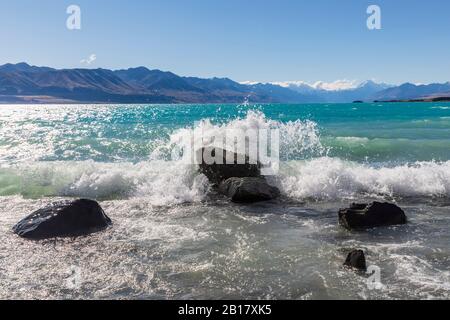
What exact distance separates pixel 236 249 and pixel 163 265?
1.95 m

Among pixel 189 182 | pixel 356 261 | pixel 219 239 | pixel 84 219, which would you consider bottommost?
pixel 219 239

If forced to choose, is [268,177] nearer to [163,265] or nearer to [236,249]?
[236,249]

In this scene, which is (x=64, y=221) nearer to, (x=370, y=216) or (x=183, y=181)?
(x=183, y=181)

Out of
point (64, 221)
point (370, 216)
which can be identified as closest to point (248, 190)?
point (370, 216)

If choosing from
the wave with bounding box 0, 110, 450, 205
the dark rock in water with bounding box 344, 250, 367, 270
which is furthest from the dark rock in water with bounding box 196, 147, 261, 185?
the dark rock in water with bounding box 344, 250, 367, 270

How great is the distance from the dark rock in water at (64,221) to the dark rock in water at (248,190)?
5.08m

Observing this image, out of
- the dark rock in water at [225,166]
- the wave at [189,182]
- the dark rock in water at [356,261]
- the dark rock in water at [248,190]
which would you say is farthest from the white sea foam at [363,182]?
the dark rock in water at [356,261]

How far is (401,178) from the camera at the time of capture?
17.8 m

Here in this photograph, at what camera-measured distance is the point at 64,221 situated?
458 inches

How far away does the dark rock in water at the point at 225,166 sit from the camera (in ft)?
59.0

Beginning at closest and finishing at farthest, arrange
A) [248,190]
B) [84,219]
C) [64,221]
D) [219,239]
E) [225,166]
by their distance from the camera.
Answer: [219,239], [64,221], [84,219], [248,190], [225,166]

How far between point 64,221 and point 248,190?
6.72m

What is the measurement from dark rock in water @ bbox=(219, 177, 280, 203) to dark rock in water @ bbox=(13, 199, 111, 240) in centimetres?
508
